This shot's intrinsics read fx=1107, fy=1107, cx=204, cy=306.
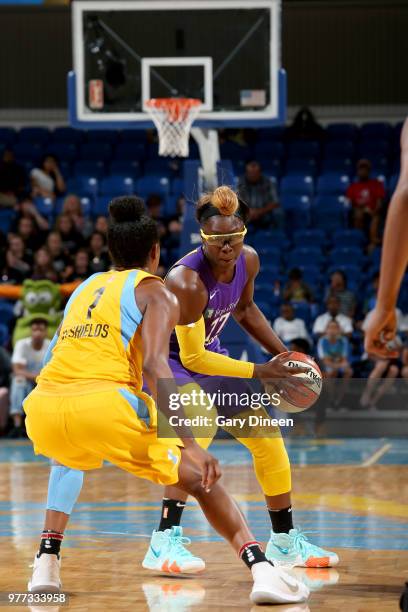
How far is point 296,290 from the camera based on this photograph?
1359 centimetres

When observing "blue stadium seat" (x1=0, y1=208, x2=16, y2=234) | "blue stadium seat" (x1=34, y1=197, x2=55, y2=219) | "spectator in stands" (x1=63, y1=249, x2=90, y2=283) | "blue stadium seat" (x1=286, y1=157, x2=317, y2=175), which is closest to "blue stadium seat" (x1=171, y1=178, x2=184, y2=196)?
"blue stadium seat" (x1=286, y1=157, x2=317, y2=175)

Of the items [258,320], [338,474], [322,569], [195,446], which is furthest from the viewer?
[338,474]

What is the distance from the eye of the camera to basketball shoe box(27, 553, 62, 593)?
452cm

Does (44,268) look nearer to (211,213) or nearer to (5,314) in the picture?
(5,314)

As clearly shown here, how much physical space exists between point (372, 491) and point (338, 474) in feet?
3.32

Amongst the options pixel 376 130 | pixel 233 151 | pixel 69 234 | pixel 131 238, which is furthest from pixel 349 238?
pixel 131 238

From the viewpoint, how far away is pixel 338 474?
8820 mm

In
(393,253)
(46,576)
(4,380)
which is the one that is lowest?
(4,380)

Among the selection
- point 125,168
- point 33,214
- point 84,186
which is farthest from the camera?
point 125,168

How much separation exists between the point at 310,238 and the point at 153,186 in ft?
8.49

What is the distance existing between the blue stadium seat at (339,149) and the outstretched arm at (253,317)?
1156 centimetres

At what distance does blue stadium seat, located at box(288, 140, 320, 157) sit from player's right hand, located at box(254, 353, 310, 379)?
12.1 meters

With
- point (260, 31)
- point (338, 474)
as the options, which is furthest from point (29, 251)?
point (338, 474)

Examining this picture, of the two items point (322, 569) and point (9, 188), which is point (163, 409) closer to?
point (322, 569)
